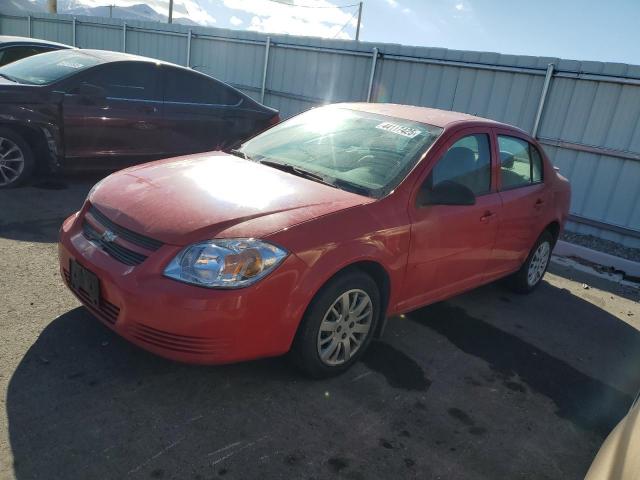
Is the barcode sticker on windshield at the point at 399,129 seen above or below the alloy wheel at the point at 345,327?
above

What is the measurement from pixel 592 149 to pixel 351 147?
5.51m

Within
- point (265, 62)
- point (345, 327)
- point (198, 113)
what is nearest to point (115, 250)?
point (345, 327)

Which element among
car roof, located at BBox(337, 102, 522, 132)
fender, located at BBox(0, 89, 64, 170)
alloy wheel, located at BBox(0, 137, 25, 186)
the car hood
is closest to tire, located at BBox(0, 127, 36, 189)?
alloy wheel, located at BBox(0, 137, 25, 186)

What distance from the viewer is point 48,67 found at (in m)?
6.25

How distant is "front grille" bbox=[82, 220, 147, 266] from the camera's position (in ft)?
8.91

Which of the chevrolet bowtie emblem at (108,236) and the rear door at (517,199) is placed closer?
the chevrolet bowtie emblem at (108,236)

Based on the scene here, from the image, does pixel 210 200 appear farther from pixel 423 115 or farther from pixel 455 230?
pixel 423 115

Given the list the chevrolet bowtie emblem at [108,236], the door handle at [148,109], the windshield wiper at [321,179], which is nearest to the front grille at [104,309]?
the chevrolet bowtie emblem at [108,236]

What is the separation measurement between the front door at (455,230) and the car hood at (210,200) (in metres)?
0.51

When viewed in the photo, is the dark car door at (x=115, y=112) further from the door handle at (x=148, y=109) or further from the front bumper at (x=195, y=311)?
the front bumper at (x=195, y=311)

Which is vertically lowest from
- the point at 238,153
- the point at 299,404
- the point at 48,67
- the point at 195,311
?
the point at 299,404

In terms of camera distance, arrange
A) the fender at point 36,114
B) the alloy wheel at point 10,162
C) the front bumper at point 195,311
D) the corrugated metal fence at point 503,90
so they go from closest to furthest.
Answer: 1. the front bumper at point 195,311
2. the fender at point 36,114
3. the alloy wheel at point 10,162
4. the corrugated metal fence at point 503,90

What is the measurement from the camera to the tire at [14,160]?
564cm

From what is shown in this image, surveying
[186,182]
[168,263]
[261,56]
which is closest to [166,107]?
[186,182]
